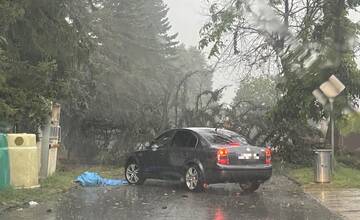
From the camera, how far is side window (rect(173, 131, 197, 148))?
15182mm

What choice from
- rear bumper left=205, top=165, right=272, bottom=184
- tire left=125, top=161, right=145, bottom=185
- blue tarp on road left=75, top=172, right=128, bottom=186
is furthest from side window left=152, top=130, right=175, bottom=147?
rear bumper left=205, top=165, right=272, bottom=184

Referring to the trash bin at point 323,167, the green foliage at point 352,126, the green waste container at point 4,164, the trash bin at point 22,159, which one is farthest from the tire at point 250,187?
the green foliage at point 352,126

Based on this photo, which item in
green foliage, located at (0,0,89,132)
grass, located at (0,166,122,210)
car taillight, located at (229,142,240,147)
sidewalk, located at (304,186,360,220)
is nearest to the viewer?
sidewalk, located at (304,186,360,220)

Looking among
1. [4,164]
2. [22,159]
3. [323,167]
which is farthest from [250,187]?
[4,164]

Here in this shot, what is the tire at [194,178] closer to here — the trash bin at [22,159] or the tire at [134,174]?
the tire at [134,174]

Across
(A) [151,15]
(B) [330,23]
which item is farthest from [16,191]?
(A) [151,15]

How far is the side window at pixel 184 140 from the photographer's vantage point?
49.8 ft

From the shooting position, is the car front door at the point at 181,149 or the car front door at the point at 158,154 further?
the car front door at the point at 158,154

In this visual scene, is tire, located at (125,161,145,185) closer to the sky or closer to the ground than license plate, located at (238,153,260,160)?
closer to the ground

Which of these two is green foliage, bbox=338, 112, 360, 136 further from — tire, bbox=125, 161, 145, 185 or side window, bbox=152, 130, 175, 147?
tire, bbox=125, 161, 145, 185

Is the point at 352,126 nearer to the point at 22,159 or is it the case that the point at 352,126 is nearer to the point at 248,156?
the point at 248,156

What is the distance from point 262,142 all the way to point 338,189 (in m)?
10.1

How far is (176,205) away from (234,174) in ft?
7.95

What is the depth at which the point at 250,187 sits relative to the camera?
1516 cm
